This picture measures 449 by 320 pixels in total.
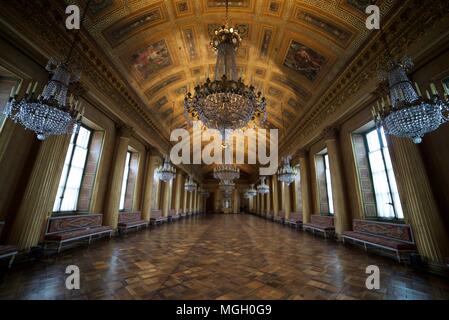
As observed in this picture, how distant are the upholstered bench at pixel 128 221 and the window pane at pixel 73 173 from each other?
168 centimetres

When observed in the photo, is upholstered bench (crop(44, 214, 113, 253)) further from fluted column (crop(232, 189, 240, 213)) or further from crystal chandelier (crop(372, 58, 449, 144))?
fluted column (crop(232, 189, 240, 213))

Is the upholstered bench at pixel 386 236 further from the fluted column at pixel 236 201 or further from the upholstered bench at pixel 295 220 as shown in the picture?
the fluted column at pixel 236 201

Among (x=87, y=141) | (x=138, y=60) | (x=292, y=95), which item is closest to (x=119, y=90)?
(x=138, y=60)

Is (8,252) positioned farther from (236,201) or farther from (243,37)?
(236,201)

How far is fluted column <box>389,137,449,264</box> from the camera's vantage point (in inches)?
124

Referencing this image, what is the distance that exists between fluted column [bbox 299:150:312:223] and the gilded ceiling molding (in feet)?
4.12

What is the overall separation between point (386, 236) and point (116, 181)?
8207 mm

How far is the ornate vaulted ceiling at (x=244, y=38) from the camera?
4723mm

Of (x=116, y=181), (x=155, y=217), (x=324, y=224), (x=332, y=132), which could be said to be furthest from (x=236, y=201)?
(x=116, y=181)

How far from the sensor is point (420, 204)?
11.2 feet

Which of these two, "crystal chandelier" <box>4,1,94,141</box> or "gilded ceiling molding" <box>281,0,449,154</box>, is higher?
"gilded ceiling molding" <box>281,0,449,154</box>

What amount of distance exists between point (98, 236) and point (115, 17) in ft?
→ 21.0

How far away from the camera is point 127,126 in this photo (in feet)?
23.1

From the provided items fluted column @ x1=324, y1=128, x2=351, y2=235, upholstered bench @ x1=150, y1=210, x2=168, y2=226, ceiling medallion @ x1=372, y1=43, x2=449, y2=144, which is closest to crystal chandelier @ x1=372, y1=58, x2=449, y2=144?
ceiling medallion @ x1=372, y1=43, x2=449, y2=144
